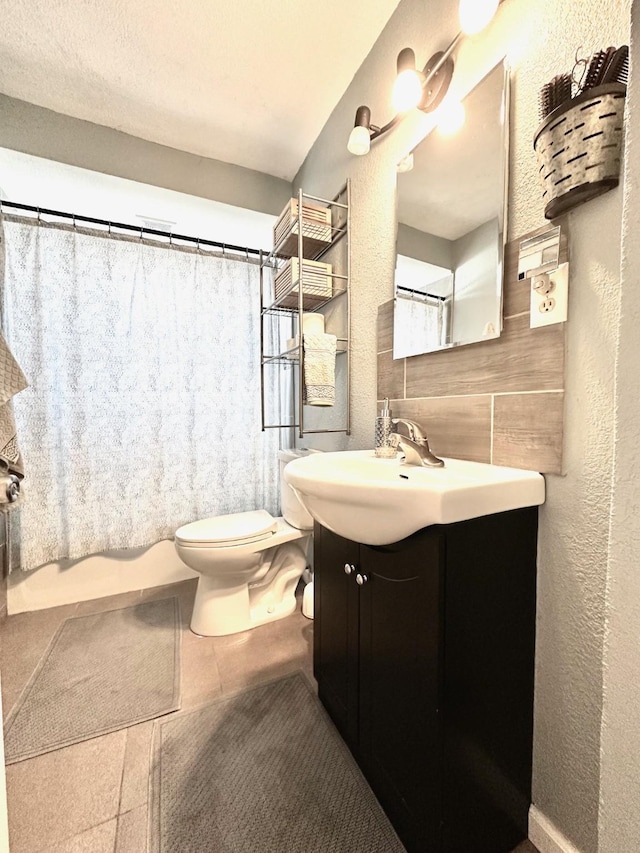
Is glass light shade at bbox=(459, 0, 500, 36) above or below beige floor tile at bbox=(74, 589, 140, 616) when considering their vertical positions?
above

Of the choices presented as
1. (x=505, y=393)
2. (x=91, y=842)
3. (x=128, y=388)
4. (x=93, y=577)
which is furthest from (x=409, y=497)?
(x=93, y=577)

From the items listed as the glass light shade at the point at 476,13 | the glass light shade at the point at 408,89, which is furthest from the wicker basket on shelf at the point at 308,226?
the glass light shade at the point at 476,13

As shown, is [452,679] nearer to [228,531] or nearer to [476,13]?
[228,531]

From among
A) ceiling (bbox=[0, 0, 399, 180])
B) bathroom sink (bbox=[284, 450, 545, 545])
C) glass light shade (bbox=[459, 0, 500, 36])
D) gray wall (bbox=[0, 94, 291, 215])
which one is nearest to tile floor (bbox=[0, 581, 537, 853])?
bathroom sink (bbox=[284, 450, 545, 545])

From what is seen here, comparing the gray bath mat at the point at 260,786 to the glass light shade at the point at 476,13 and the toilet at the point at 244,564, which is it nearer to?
the toilet at the point at 244,564

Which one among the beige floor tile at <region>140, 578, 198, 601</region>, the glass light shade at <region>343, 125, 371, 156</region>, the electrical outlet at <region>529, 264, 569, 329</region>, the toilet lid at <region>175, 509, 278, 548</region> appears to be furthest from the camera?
the beige floor tile at <region>140, 578, 198, 601</region>

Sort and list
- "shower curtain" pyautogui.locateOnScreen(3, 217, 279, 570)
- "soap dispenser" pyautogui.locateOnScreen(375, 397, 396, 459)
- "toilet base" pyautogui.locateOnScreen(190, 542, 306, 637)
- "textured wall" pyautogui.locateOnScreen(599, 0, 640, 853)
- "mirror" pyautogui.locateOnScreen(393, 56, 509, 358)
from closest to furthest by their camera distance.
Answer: "textured wall" pyautogui.locateOnScreen(599, 0, 640, 853) < "mirror" pyautogui.locateOnScreen(393, 56, 509, 358) < "soap dispenser" pyautogui.locateOnScreen(375, 397, 396, 459) < "toilet base" pyautogui.locateOnScreen(190, 542, 306, 637) < "shower curtain" pyautogui.locateOnScreen(3, 217, 279, 570)

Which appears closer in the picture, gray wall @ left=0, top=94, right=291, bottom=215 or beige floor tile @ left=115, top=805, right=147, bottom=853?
beige floor tile @ left=115, top=805, right=147, bottom=853

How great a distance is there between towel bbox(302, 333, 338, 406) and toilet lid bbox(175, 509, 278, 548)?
62 cm

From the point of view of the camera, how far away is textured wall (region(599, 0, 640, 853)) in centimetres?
41

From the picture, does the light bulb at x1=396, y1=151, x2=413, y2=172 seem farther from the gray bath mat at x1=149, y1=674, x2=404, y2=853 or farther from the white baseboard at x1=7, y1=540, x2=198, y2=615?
the white baseboard at x1=7, y1=540, x2=198, y2=615

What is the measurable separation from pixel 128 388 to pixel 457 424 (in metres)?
1.69

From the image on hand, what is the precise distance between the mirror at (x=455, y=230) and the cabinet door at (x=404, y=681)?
62 centimetres

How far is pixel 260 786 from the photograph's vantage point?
911 mm
